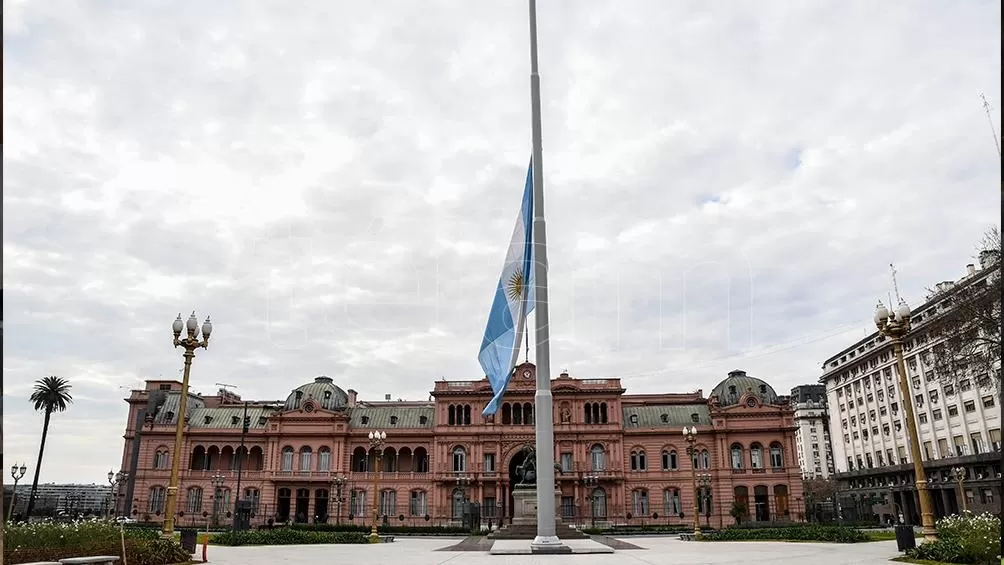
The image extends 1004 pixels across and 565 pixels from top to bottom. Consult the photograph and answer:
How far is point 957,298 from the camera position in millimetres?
32406

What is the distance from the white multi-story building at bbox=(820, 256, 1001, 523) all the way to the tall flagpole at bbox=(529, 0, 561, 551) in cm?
4455

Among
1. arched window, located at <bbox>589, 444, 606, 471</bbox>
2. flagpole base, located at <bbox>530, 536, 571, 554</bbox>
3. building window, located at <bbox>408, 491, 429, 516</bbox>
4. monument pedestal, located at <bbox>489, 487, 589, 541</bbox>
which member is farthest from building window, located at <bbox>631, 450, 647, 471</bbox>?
flagpole base, located at <bbox>530, 536, 571, 554</bbox>

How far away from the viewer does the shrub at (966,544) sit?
16.2 meters

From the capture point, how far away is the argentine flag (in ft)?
60.3

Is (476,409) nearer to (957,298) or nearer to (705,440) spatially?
(705,440)

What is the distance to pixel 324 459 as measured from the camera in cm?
7219

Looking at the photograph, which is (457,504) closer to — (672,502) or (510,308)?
(672,502)

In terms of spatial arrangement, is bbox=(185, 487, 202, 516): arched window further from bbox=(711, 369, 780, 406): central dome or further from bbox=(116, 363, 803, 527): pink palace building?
→ bbox=(711, 369, 780, 406): central dome

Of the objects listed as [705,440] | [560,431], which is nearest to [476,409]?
[560,431]

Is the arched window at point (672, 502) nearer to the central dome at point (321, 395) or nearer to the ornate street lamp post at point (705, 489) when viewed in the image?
the ornate street lamp post at point (705, 489)

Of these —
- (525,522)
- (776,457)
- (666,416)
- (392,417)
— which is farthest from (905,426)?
(525,522)

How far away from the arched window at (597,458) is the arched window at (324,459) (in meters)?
27.5

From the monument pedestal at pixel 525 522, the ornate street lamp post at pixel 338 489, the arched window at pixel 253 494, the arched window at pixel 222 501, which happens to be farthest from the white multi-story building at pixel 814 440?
the monument pedestal at pixel 525 522

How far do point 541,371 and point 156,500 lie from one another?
67840 mm
